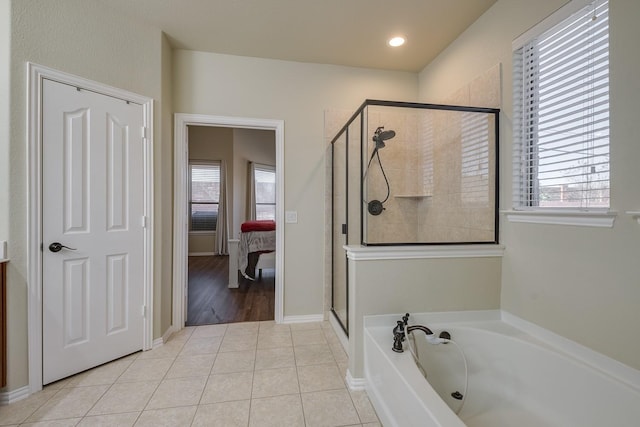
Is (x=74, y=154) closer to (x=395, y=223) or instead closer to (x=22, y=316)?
(x=22, y=316)

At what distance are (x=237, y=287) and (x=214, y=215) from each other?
310cm

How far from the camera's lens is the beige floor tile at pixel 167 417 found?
1.47 m

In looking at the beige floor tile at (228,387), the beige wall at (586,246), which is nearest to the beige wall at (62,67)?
the beige floor tile at (228,387)

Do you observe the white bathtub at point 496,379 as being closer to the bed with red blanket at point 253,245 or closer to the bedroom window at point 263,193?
the bed with red blanket at point 253,245

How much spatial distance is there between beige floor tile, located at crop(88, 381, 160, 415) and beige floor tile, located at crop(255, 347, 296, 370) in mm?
686

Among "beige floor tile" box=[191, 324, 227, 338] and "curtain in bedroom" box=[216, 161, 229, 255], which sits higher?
"curtain in bedroom" box=[216, 161, 229, 255]

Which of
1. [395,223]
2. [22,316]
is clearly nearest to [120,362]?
[22,316]

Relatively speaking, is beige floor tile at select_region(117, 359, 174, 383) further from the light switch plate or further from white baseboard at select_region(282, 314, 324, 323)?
the light switch plate

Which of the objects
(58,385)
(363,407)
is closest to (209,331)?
(58,385)

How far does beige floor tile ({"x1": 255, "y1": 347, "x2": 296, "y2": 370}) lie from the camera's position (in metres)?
2.03

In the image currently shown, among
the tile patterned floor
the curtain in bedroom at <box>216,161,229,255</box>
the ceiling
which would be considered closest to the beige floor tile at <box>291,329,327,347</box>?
the tile patterned floor

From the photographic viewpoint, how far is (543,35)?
165 centimetres

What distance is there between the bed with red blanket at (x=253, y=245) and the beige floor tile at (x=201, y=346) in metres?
1.50

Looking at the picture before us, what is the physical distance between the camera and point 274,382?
183 cm
